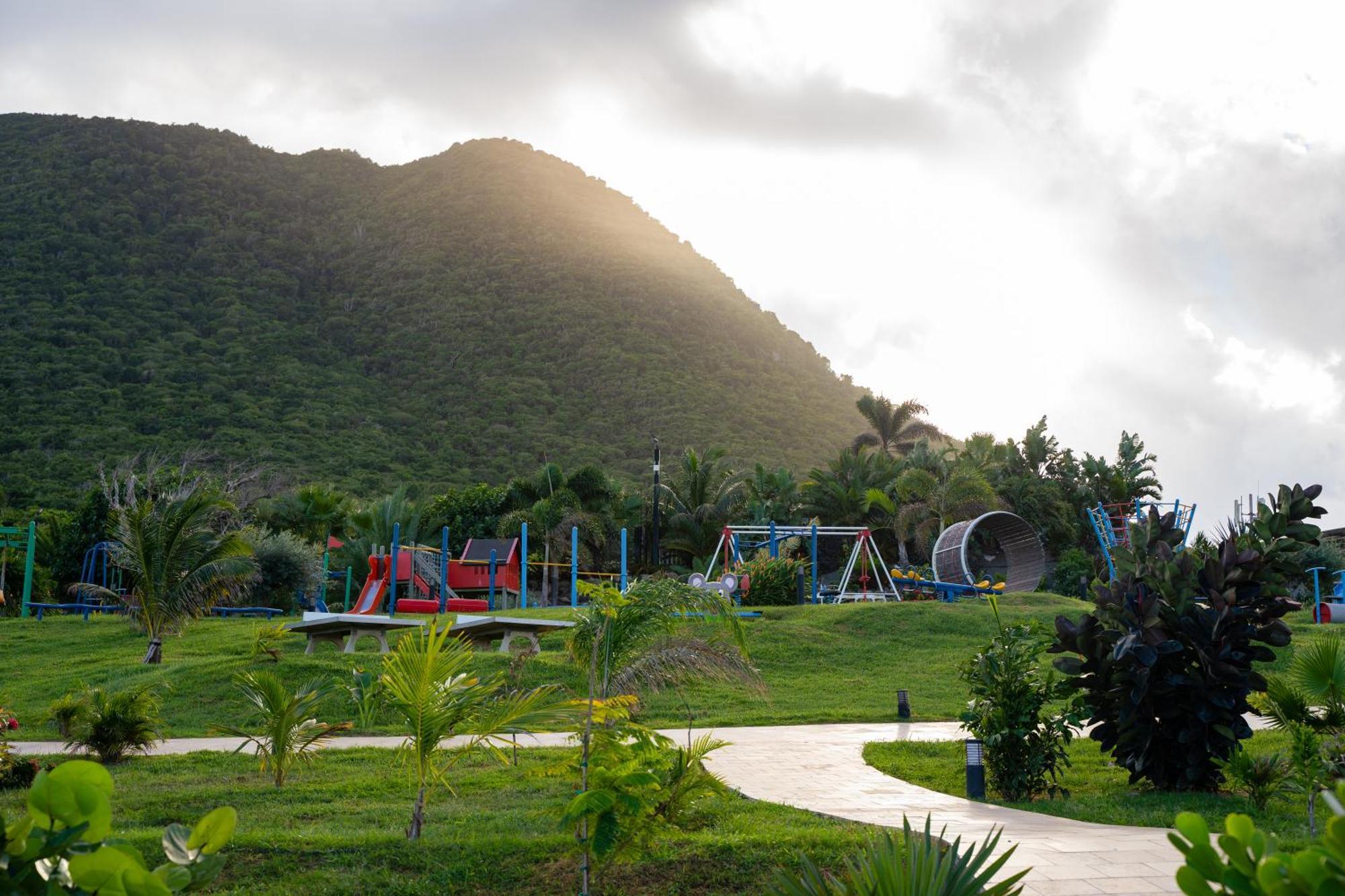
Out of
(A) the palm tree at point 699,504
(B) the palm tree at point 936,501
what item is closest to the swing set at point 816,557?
(B) the palm tree at point 936,501

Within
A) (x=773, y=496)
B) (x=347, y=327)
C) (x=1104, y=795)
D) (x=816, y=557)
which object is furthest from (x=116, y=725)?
(x=347, y=327)

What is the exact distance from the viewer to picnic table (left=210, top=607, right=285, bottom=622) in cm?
2700

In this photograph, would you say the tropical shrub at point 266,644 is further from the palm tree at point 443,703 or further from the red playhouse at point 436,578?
the palm tree at point 443,703


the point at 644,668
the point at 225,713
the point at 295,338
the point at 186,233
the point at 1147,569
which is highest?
the point at 186,233

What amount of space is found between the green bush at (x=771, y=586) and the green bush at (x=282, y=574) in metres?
11.9

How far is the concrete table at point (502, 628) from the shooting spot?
677 inches

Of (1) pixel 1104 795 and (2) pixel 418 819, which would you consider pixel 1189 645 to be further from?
(2) pixel 418 819

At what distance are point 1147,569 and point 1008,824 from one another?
107 inches

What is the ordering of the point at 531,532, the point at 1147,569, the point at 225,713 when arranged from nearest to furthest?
the point at 1147,569, the point at 225,713, the point at 531,532

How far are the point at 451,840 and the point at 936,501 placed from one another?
29.1 metres

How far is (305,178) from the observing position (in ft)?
277

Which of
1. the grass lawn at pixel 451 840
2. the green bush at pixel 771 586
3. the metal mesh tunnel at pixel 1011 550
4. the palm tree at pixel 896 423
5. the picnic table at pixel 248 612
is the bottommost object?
the grass lawn at pixel 451 840

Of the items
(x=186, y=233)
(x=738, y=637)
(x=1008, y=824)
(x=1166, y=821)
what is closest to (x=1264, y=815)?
(x=1166, y=821)

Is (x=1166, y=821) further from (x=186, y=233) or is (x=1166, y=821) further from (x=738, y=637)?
(x=186, y=233)
